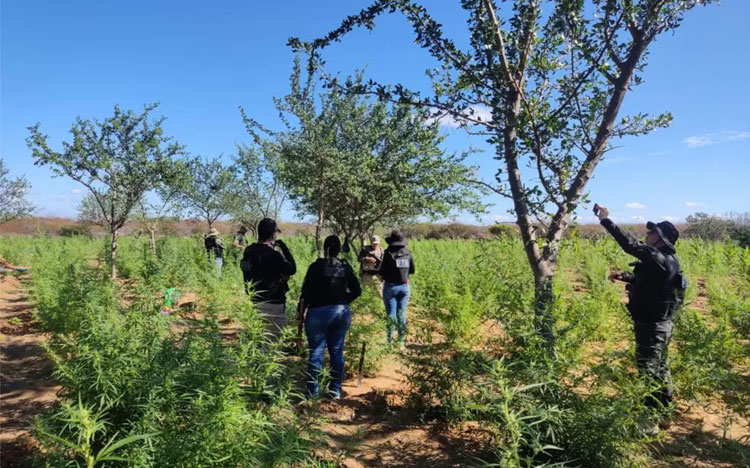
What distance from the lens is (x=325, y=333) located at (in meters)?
4.38

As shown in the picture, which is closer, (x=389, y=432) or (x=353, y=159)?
(x=389, y=432)

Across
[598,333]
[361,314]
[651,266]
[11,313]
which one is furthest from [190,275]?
[651,266]

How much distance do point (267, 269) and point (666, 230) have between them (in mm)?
3971

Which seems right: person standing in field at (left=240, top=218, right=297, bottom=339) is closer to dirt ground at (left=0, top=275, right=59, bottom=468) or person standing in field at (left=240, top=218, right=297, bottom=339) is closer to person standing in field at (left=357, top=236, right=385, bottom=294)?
dirt ground at (left=0, top=275, right=59, bottom=468)

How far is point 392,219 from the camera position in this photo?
9156 mm

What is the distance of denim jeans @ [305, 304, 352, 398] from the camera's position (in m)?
4.30

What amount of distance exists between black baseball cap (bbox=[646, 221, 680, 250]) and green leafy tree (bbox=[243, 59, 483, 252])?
3129 millimetres

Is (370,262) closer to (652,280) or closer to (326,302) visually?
(326,302)

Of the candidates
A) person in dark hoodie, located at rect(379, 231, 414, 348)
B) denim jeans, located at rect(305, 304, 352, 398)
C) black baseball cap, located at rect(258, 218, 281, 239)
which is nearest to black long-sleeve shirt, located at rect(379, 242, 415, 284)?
person in dark hoodie, located at rect(379, 231, 414, 348)

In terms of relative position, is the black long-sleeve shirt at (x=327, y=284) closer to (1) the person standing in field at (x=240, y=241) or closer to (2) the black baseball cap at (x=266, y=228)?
(2) the black baseball cap at (x=266, y=228)

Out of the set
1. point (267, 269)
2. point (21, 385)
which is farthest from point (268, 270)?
point (21, 385)

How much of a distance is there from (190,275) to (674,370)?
8.70m

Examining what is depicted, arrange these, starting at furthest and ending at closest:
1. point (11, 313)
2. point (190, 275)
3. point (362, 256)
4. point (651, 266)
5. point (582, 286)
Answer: point (582, 286) < point (190, 275) < point (11, 313) < point (362, 256) < point (651, 266)

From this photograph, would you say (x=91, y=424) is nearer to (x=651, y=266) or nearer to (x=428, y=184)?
(x=651, y=266)
